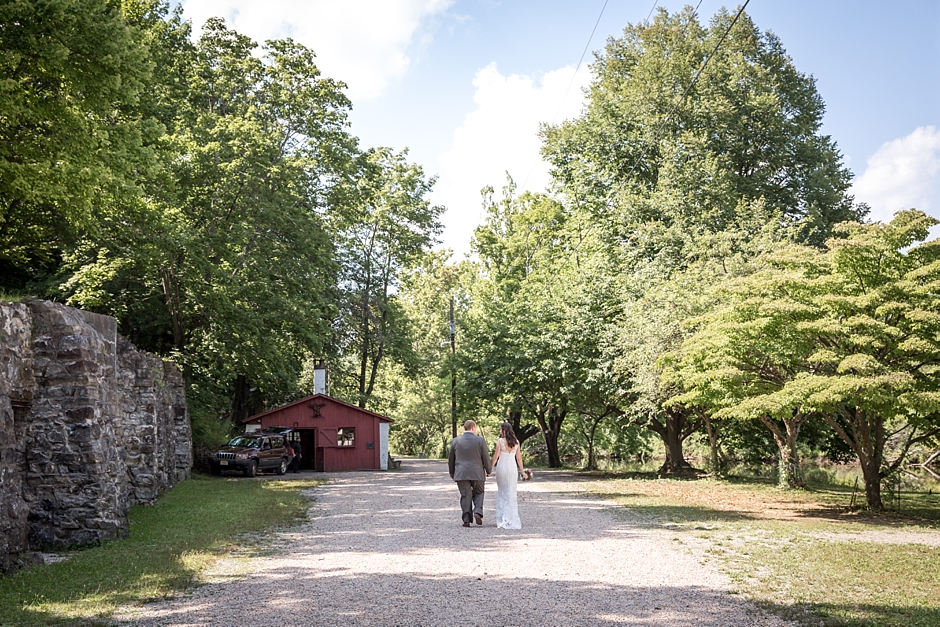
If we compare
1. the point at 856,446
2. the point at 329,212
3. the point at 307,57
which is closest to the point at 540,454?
the point at 329,212

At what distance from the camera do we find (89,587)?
8008 mm

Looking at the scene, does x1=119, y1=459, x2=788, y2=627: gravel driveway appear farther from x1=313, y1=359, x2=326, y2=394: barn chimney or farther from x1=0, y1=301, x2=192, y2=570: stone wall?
x1=313, y1=359, x2=326, y2=394: barn chimney

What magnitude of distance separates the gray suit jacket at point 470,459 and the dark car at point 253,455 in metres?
17.0

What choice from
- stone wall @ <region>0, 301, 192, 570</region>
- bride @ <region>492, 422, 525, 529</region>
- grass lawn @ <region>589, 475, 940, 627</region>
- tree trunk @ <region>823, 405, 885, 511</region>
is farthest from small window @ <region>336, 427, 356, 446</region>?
tree trunk @ <region>823, 405, 885, 511</region>

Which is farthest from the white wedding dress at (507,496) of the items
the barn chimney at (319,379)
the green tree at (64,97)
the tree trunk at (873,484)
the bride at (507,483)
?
the barn chimney at (319,379)

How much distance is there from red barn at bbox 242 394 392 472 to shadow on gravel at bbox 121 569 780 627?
2556 centimetres

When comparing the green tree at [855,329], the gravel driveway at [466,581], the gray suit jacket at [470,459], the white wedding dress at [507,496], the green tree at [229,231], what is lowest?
the gravel driveway at [466,581]

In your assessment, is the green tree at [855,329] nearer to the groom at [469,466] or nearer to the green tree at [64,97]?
the groom at [469,466]

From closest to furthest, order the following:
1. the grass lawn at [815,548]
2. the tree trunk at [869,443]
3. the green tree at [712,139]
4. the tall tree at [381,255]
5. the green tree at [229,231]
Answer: the grass lawn at [815,548] < the tree trunk at [869,443] < the green tree at [229,231] < the green tree at [712,139] < the tall tree at [381,255]

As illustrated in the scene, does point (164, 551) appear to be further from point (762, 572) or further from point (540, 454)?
point (540, 454)

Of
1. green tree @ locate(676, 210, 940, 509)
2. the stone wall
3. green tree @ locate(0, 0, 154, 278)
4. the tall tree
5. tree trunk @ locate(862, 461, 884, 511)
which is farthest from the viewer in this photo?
the tall tree

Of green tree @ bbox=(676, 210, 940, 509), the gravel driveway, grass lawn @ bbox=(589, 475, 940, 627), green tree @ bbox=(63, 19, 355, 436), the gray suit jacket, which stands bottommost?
grass lawn @ bbox=(589, 475, 940, 627)

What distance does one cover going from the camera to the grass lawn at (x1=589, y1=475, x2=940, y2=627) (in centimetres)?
698

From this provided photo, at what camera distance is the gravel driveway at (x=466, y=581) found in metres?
6.57
